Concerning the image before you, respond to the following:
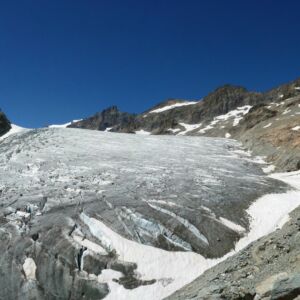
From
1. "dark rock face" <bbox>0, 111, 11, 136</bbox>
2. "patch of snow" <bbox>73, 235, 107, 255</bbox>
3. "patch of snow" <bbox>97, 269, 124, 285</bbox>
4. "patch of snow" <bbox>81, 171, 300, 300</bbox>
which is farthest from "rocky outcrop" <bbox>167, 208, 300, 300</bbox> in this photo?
"dark rock face" <bbox>0, 111, 11, 136</bbox>

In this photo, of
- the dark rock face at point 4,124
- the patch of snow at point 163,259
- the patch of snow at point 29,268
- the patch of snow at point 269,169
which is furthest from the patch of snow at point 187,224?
the dark rock face at point 4,124

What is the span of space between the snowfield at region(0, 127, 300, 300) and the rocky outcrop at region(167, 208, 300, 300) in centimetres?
274

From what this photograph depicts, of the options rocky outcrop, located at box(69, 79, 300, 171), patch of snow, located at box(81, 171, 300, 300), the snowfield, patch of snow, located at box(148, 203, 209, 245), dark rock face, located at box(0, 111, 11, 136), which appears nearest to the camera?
patch of snow, located at box(81, 171, 300, 300)

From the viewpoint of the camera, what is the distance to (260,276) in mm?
15992

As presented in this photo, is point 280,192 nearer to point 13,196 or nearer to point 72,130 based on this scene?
point 13,196

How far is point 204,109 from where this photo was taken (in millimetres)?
171625

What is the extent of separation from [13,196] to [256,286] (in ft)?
62.8

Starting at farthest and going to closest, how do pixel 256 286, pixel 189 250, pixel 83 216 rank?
pixel 83 216 → pixel 189 250 → pixel 256 286

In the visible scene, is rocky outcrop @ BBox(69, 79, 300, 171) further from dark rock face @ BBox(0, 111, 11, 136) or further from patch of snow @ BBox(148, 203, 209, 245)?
dark rock face @ BBox(0, 111, 11, 136)

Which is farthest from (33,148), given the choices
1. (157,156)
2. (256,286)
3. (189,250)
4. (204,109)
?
(204,109)

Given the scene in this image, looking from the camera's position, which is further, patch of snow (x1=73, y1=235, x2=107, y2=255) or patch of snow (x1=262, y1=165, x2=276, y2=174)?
patch of snow (x1=262, y1=165, x2=276, y2=174)

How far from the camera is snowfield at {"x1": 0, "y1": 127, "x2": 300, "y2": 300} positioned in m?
22.6

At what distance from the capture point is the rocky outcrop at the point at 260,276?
45.6ft

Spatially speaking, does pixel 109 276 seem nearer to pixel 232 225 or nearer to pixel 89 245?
pixel 89 245
